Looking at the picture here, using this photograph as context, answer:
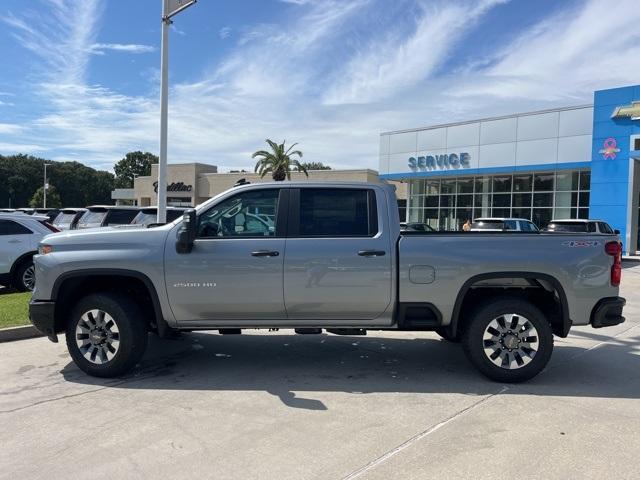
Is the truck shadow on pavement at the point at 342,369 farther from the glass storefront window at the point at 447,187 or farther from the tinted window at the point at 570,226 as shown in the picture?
the glass storefront window at the point at 447,187

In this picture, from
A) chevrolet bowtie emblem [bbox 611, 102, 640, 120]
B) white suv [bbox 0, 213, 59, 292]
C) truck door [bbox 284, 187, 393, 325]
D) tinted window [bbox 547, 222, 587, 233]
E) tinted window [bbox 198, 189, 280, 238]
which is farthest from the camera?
chevrolet bowtie emblem [bbox 611, 102, 640, 120]

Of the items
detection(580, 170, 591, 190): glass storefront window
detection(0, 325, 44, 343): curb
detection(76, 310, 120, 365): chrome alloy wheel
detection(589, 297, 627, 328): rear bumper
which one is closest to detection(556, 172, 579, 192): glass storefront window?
detection(580, 170, 591, 190): glass storefront window

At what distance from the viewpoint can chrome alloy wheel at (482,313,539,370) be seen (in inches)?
214

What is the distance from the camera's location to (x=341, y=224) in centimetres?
561

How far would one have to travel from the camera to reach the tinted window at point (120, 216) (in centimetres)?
1509

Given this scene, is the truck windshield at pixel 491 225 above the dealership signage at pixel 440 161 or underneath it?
underneath

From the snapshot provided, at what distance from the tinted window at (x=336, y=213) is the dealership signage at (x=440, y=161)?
83.8 feet

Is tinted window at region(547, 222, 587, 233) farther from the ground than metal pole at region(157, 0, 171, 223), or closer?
A: closer

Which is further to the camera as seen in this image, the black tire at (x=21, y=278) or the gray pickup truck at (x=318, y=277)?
the black tire at (x=21, y=278)

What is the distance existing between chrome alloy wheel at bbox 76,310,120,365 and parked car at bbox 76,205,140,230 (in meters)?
10.0

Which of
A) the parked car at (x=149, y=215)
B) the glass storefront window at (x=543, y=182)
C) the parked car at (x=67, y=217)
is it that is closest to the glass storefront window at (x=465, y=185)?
the glass storefront window at (x=543, y=182)

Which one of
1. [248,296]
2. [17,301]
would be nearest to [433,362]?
[248,296]

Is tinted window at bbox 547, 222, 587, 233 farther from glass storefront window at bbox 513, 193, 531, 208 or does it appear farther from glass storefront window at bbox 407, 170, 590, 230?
glass storefront window at bbox 513, 193, 531, 208

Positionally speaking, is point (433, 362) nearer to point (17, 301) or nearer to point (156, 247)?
point (156, 247)
